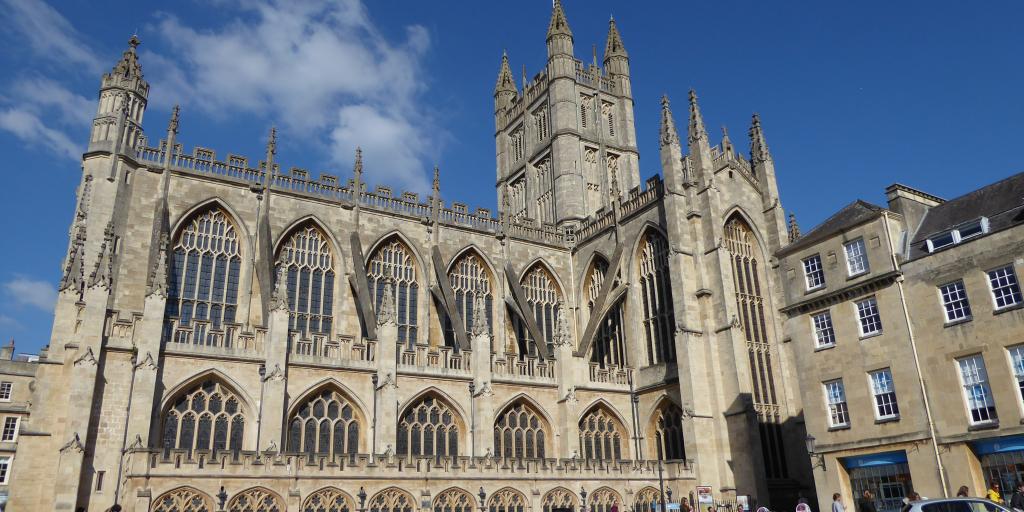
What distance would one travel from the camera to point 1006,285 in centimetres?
1800

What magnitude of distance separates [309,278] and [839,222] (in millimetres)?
18170

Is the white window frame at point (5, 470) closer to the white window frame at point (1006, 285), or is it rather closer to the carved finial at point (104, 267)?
the carved finial at point (104, 267)

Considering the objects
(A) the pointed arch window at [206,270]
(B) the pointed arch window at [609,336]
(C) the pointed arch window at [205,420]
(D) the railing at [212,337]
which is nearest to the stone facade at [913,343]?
(B) the pointed arch window at [609,336]

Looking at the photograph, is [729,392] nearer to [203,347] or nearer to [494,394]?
[494,394]

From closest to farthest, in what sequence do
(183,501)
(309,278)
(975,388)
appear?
1. (975,388)
2. (183,501)
3. (309,278)

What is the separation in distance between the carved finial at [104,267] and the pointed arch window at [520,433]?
1302 centimetres

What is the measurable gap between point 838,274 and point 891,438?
474 centimetres

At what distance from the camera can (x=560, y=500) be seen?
23.8 meters

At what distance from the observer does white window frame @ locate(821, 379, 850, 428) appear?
20.7m

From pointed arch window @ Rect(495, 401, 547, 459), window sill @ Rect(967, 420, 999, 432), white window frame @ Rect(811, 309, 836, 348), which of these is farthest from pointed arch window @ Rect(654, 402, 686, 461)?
window sill @ Rect(967, 420, 999, 432)

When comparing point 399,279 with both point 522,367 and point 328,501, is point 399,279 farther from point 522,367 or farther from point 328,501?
point 328,501

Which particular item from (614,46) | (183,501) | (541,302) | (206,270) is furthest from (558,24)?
(183,501)

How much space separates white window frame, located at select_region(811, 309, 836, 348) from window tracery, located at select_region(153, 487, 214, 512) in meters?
16.9

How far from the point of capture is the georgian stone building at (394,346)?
20250mm
